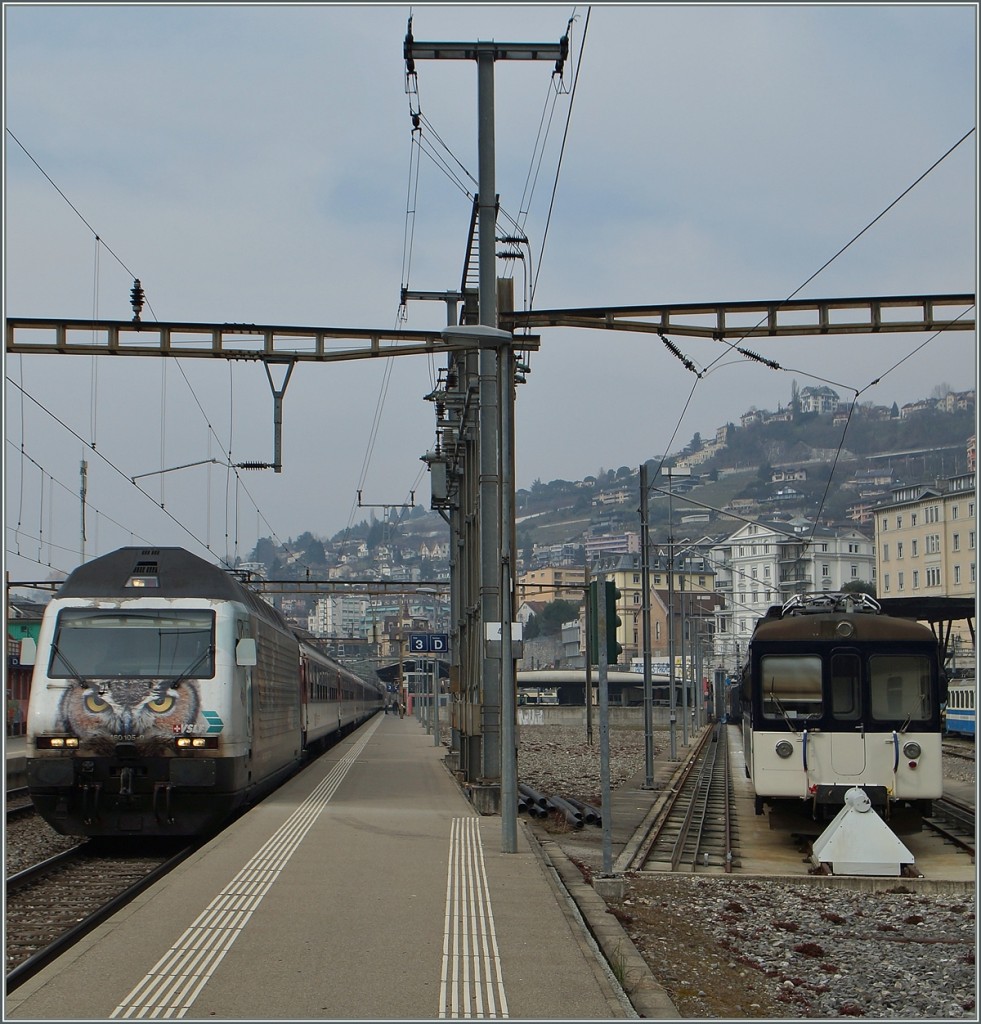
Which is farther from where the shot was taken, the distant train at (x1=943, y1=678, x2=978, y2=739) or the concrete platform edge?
the distant train at (x1=943, y1=678, x2=978, y2=739)

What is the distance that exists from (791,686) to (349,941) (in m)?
9.25

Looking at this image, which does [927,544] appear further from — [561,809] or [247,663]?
[247,663]

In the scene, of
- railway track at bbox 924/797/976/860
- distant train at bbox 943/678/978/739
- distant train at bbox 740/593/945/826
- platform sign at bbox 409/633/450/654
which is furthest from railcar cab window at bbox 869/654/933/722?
distant train at bbox 943/678/978/739

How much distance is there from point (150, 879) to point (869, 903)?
6.83 meters

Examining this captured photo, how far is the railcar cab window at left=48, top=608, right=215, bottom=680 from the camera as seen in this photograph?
14258 millimetres

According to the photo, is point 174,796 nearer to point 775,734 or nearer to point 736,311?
point 775,734

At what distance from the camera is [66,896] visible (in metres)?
11.5

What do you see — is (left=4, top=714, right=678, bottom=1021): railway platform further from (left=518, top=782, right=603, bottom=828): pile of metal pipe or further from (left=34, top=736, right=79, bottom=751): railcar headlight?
(left=518, top=782, right=603, bottom=828): pile of metal pipe

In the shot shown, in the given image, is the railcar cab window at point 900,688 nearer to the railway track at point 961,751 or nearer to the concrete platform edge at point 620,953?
the concrete platform edge at point 620,953

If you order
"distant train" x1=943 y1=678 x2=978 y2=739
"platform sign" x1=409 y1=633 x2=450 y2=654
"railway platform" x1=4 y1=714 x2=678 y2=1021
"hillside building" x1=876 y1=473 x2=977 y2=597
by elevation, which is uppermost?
"hillside building" x1=876 y1=473 x2=977 y2=597

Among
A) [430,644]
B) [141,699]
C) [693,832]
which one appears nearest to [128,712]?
[141,699]

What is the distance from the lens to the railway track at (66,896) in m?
8.96

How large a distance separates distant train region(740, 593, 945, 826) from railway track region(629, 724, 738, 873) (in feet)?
3.69

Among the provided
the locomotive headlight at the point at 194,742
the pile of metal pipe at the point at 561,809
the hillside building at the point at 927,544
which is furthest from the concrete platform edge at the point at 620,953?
the hillside building at the point at 927,544
